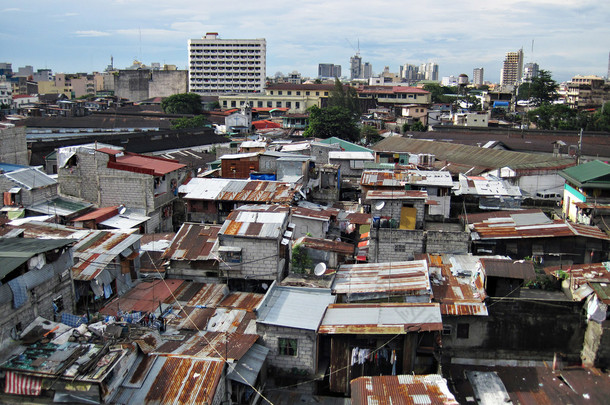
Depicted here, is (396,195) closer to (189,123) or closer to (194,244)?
(194,244)

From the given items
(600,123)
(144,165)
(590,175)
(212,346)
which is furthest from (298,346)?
(600,123)

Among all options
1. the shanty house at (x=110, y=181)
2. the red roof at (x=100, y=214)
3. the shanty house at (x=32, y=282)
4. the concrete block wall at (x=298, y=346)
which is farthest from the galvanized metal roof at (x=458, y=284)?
the red roof at (x=100, y=214)

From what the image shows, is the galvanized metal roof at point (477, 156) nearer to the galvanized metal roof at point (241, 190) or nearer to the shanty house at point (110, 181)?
the galvanized metal roof at point (241, 190)

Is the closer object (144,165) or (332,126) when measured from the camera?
(144,165)

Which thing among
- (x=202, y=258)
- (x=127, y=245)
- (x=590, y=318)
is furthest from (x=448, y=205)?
(x=127, y=245)

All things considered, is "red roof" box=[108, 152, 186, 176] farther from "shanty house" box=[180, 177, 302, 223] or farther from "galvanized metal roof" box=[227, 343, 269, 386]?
"galvanized metal roof" box=[227, 343, 269, 386]

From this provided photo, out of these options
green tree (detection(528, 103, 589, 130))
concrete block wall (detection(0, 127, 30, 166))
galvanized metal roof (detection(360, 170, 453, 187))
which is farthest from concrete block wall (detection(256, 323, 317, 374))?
green tree (detection(528, 103, 589, 130))

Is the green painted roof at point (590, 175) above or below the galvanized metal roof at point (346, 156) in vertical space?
above
